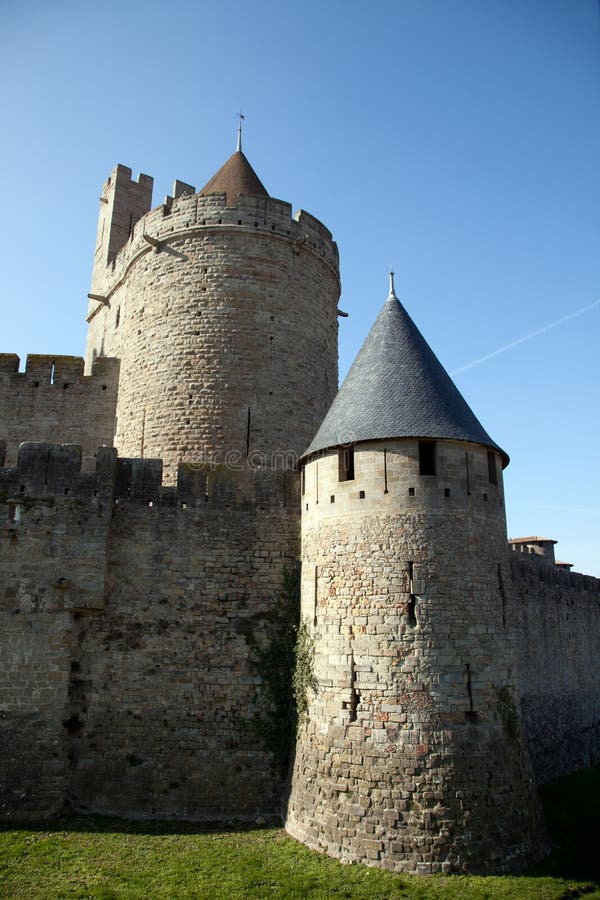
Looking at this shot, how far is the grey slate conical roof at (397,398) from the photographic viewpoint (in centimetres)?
1021

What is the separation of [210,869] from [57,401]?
1096cm

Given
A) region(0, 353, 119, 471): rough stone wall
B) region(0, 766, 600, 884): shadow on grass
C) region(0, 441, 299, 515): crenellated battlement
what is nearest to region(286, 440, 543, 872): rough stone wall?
region(0, 766, 600, 884): shadow on grass

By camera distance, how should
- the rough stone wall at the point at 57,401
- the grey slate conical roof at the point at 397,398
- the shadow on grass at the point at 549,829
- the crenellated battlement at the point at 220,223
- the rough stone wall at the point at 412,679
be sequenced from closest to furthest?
1. the rough stone wall at the point at 412,679
2. the shadow on grass at the point at 549,829
3. the grey slate conical roof at the point at 397,398
4. the crenellated battlement at the point at 220,223
5. the rough stone wall at the point at 57,401

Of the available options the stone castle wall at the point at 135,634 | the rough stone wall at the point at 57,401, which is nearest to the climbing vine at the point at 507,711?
the stone castle wall at the point at 135,634

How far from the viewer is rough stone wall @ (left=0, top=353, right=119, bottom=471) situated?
1569 centimetres

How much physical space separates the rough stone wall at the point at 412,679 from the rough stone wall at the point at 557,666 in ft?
13.9

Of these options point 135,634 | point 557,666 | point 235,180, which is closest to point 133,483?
point 135,634

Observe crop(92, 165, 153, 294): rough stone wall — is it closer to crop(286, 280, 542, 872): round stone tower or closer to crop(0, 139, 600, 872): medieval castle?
crop(0, 139, 600, 872): medieval castle

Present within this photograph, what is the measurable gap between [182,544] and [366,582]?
3485 mm

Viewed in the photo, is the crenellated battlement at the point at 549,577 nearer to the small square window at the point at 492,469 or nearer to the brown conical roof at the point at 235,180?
the small square window at the point at 492,469

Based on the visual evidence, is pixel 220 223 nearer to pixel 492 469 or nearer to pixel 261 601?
pixel 492 469

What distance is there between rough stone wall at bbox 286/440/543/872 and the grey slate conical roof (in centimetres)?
29

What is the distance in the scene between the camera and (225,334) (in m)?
13.6

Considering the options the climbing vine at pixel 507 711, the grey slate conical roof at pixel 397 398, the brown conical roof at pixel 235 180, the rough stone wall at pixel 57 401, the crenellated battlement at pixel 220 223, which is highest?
the brown conical roof at pixel 235 180
